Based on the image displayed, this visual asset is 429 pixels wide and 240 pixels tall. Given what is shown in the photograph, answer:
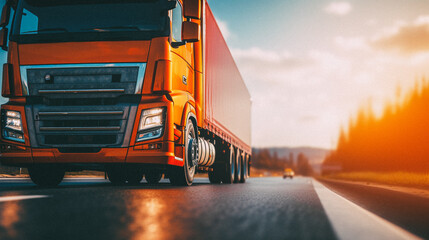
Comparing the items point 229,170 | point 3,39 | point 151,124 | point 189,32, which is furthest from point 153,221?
point 229,170

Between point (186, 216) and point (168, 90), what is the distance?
426cm

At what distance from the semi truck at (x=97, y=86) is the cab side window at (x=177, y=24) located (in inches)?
0.8

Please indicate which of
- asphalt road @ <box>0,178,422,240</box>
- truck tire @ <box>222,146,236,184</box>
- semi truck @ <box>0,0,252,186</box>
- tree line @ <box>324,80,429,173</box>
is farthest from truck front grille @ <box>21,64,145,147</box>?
tree line @ <box>324,80,429,173</box>

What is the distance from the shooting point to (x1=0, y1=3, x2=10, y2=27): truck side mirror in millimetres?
8531

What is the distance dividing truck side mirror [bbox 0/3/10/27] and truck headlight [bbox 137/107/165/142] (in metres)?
3.49

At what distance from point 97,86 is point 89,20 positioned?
1.34m

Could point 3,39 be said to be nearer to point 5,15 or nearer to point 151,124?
point 5,15

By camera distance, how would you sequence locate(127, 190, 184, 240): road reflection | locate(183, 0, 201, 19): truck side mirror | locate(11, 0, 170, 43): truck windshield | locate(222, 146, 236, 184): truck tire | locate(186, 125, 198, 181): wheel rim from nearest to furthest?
locate(127, 190, 184, 240): road reflection < locate(11, 0, 170, 43): truck windshield < locate(183, 0, 201, 19): truck side mirror < locate(186, 125, 198, 181): wheel rim < locate(222, 146, 236, 184): truck tire

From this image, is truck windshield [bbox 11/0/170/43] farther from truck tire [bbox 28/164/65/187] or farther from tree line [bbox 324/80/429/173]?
tree line [bbox 324/80/429/173]

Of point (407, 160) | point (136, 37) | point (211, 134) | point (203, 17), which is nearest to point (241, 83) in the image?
point (211, 134)

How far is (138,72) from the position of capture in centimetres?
766

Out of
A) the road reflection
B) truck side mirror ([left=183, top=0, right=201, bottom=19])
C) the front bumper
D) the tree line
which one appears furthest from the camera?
the tree line

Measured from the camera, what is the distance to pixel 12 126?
7645mm

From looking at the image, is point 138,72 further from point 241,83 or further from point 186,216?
point 241,83
